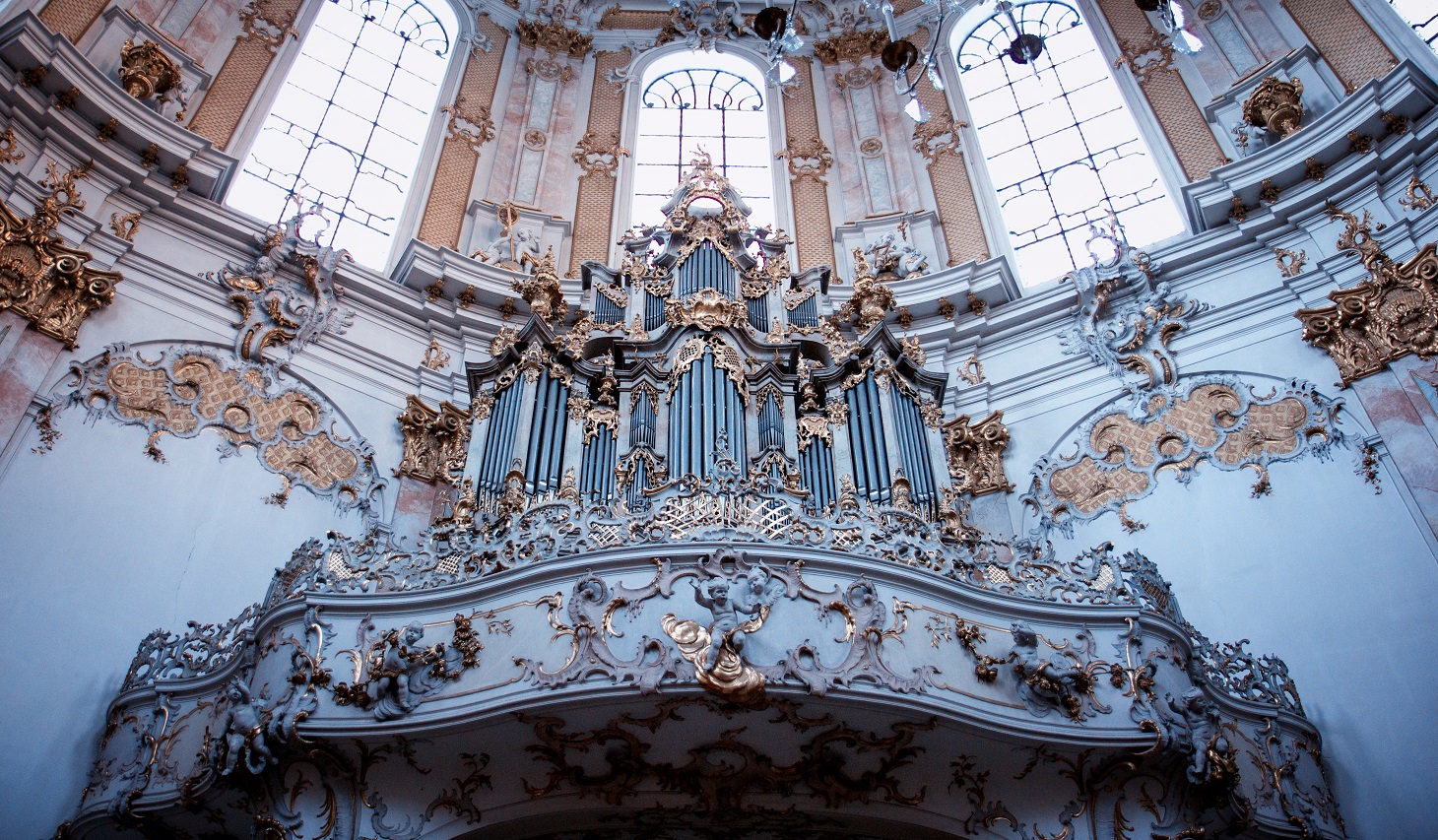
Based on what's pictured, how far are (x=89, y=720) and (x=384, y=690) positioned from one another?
2589 millimetres

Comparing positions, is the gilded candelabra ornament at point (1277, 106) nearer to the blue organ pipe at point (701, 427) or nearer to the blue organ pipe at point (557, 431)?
the blue organ pipe at point (701, 427)

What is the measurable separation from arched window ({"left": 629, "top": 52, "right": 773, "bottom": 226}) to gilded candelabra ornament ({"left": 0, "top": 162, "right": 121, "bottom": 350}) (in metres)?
6.44

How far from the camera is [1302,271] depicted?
10.6 metres

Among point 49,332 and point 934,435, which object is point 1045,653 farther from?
point 49,332

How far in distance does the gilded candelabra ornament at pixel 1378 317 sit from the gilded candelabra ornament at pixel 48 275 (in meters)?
10.5

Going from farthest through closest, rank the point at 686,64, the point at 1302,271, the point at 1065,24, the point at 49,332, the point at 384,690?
the point at 686,64 → the point at 1065,24 → the point at 1302,271 → the point at 49,332 → the point at 384,690

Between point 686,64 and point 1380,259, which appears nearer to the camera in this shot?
point 1380,259

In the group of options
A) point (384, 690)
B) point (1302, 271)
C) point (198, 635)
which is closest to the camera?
point (384, 690)

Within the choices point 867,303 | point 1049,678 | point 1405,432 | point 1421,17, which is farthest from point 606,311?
point 1421,17

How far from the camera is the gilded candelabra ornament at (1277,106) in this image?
11.5 meters

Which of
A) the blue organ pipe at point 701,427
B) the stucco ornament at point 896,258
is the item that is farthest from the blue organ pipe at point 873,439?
the stucco ornament at point 896,258

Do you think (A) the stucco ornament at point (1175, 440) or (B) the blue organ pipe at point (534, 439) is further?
(A) the stucco ornament at point (1175, 440)

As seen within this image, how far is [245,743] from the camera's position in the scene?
668 cm

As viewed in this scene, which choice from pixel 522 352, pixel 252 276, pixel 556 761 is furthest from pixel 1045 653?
pixel 252 276
